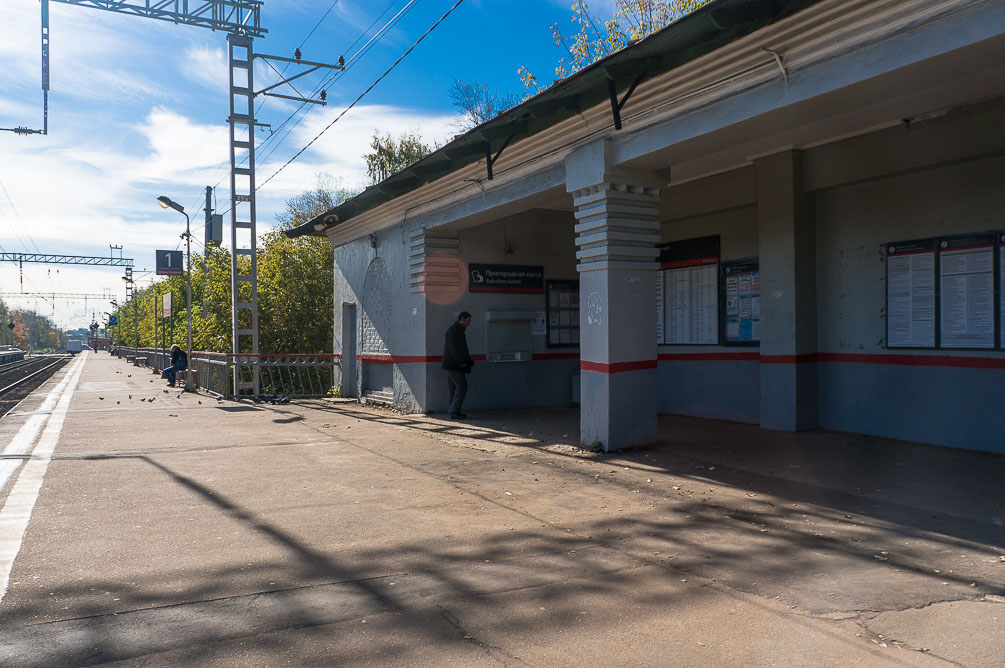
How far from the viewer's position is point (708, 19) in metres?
6.28

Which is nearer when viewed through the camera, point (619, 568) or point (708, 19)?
point (619, 568)

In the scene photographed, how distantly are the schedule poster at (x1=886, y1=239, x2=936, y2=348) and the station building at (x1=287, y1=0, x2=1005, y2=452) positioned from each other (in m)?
0.02

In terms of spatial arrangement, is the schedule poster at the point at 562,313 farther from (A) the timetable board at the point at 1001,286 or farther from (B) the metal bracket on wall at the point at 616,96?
(A) the timetable board at the point at 1001,286

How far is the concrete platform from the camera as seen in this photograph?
3514 millimetres

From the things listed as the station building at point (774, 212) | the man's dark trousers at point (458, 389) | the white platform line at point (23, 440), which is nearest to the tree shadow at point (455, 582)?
the station building at point (774, 212)

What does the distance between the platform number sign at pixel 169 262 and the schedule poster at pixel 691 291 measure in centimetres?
3497

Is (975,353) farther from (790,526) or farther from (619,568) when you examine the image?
(619,568)

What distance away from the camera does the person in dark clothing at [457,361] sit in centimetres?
1219

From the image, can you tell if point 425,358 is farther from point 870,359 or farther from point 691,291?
point 870,359

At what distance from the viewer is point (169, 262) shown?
3944 centimetres

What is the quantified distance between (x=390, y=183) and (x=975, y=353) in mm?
9674

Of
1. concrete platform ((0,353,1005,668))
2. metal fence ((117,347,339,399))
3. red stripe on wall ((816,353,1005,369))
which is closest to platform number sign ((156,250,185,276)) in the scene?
metal fence ((117,347,339,399))

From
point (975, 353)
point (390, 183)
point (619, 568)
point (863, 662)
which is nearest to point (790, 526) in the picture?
point (619, 568)

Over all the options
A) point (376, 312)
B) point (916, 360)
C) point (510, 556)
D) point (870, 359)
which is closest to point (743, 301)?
point (870, 359)
